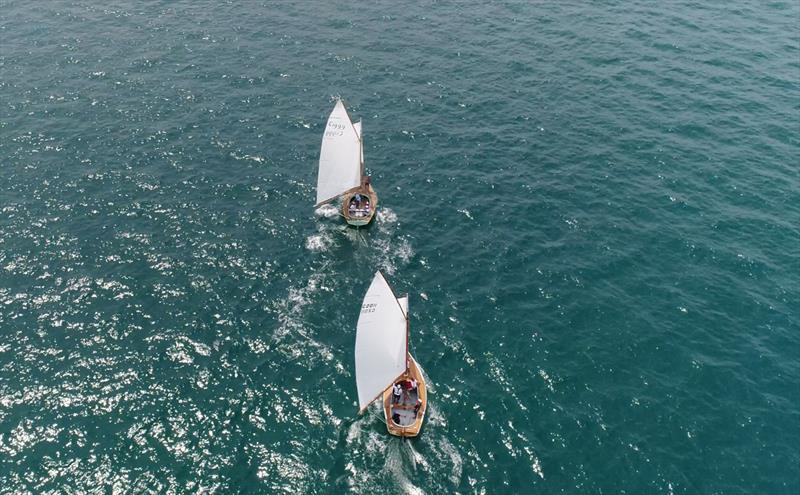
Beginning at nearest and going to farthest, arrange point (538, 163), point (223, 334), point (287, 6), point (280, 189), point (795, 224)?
point (223, 334) → point (795, 224) → point (280, 189) → point (538, 163) → point (287, 6)

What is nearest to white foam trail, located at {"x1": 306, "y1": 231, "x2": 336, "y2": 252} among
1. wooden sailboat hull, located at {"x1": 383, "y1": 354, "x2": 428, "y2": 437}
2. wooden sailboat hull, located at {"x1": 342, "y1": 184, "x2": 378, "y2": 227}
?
wooden sailboat hull, located at {"x1": 342, "y1": 184, "x2": 378, "y2": 227}

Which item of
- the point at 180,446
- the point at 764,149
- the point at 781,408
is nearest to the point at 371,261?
the point at 180,446

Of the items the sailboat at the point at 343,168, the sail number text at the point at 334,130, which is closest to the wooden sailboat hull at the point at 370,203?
the sailboat at the point at 343,168

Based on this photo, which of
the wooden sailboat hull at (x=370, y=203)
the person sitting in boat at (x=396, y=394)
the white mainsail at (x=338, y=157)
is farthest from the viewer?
the wooden sailboat hull at (x=370, y=203)

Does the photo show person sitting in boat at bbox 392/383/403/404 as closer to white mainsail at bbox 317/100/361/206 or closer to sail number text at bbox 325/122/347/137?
white mainsail at bbox 317/100/361/206

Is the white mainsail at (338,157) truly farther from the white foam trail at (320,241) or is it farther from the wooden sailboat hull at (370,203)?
the white foam trail at (320,241)

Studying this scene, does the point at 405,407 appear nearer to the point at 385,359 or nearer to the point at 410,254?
the point at 385,359

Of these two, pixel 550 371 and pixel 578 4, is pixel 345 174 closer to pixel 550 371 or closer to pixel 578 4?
pixel 550 371
